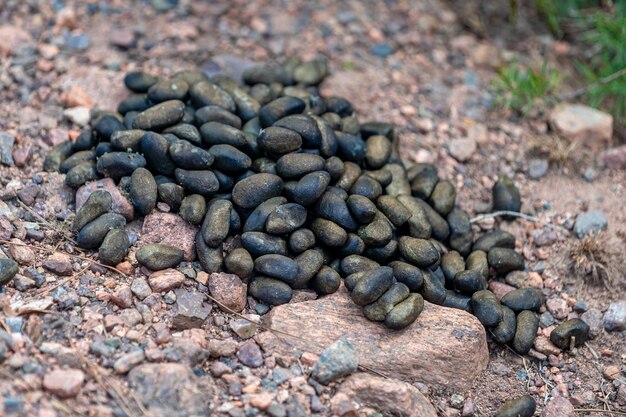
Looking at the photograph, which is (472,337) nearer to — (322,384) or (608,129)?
(322,384)

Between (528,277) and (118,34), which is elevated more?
(118,34)

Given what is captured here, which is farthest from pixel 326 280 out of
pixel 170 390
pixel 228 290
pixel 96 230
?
pixel 96 230

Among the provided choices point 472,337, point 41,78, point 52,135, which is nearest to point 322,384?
point 472,337

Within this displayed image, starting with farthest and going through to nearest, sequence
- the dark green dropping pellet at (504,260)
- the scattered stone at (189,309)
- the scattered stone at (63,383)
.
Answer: the dark green dropping pellet at (504,260) < the scattered stone at (189,309) < the scattered stone at (63,383)

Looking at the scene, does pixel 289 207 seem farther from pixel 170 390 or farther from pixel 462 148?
pixel 462 148

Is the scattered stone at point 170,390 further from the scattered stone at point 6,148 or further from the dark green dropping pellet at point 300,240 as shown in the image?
the scattered stone at point 6,148

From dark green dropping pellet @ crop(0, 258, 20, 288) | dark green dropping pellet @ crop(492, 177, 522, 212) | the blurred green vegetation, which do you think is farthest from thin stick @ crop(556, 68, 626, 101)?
dark green dropping pellet @ crop(0, 258, 20, 288)

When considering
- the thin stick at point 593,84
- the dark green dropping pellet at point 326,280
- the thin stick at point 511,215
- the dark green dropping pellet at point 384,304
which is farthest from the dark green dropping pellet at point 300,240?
the thin stick at point 593,84
